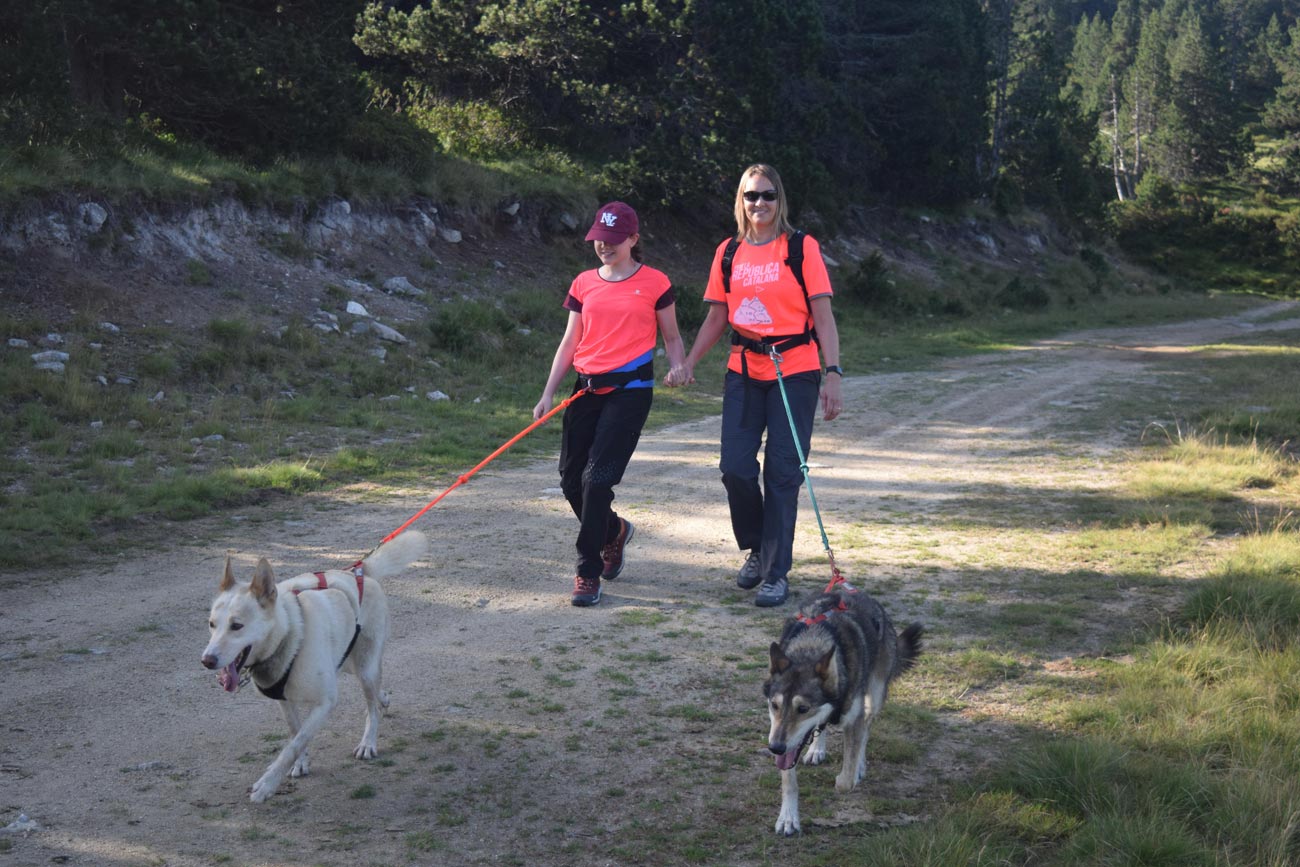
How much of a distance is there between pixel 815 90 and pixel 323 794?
27278 mm

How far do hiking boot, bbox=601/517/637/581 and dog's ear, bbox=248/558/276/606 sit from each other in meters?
2.86

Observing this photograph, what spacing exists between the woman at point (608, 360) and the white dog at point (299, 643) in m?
1.84

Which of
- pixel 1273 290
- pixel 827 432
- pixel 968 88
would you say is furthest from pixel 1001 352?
pixel 1273 290

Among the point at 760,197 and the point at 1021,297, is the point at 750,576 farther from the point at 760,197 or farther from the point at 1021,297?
the point at 1021,297

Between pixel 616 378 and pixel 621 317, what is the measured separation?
1.09 ft

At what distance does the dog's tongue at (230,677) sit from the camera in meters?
3.73

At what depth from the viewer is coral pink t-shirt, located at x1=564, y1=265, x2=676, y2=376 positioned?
598cm

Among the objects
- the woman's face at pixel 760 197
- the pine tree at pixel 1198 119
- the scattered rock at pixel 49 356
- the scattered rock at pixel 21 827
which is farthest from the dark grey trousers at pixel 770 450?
the pine tree at pixel 1198 119

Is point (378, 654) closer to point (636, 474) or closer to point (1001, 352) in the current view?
point (636, 474)

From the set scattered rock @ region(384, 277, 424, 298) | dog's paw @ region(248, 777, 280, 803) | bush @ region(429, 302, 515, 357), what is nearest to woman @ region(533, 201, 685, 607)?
dog's paw @ region(248, 777, 280, 803)

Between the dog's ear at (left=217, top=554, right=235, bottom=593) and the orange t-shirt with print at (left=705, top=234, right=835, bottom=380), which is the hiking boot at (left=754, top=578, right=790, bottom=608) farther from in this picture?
the dog's ear at (left=217, top=554, right=235, bottom=593)

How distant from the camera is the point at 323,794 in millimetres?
3961

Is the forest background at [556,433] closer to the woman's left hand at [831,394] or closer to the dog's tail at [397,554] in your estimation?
the dog's tail at [397,554]

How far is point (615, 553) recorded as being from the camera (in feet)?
21.5
